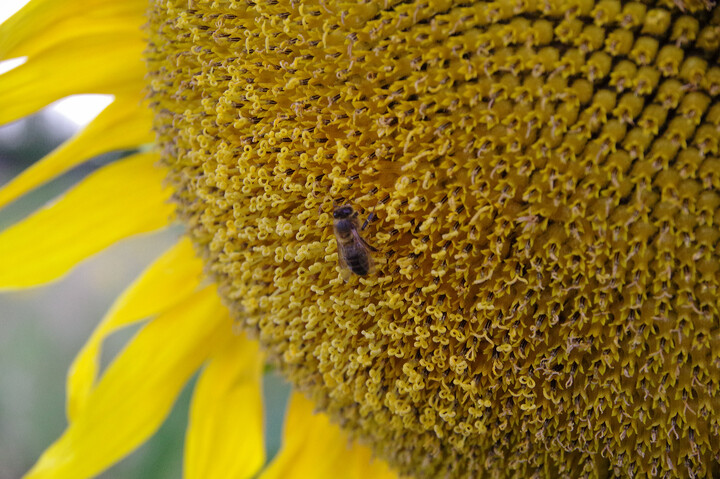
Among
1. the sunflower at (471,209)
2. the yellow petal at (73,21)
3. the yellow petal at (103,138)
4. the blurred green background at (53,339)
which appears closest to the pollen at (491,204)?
the sunflower at (471,209)

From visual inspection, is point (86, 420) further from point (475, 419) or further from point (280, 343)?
point (475, 419)

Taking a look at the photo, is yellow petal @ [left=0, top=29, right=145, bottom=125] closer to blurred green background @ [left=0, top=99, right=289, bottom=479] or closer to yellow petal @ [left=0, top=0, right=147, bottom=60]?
yellow petal @ [left=0, top=0, right=147, bottom=60]

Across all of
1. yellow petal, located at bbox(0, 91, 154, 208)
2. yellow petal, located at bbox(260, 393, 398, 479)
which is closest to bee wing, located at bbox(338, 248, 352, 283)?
yellow petal, located at bbox(260, 393, 398, 479)

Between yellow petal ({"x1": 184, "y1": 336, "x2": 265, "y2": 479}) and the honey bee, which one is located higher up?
the honey bee

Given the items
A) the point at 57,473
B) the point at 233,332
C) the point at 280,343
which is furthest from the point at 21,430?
the point at 280,343

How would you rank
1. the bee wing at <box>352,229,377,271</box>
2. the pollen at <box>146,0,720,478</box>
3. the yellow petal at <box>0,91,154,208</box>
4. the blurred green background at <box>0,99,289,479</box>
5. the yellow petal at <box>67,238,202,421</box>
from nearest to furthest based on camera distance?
the pollen at <box>146,0,720,478</box> < the bee wing at <box>352,229,377,271</box> < the yellow petal at <box>0,91,154,208</box> < the yellow petal at <box>67,238,202,421</box> < the blurred green background at <box>0,99,289,479</box>

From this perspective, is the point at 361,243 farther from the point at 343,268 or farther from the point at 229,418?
the point at 229,418
